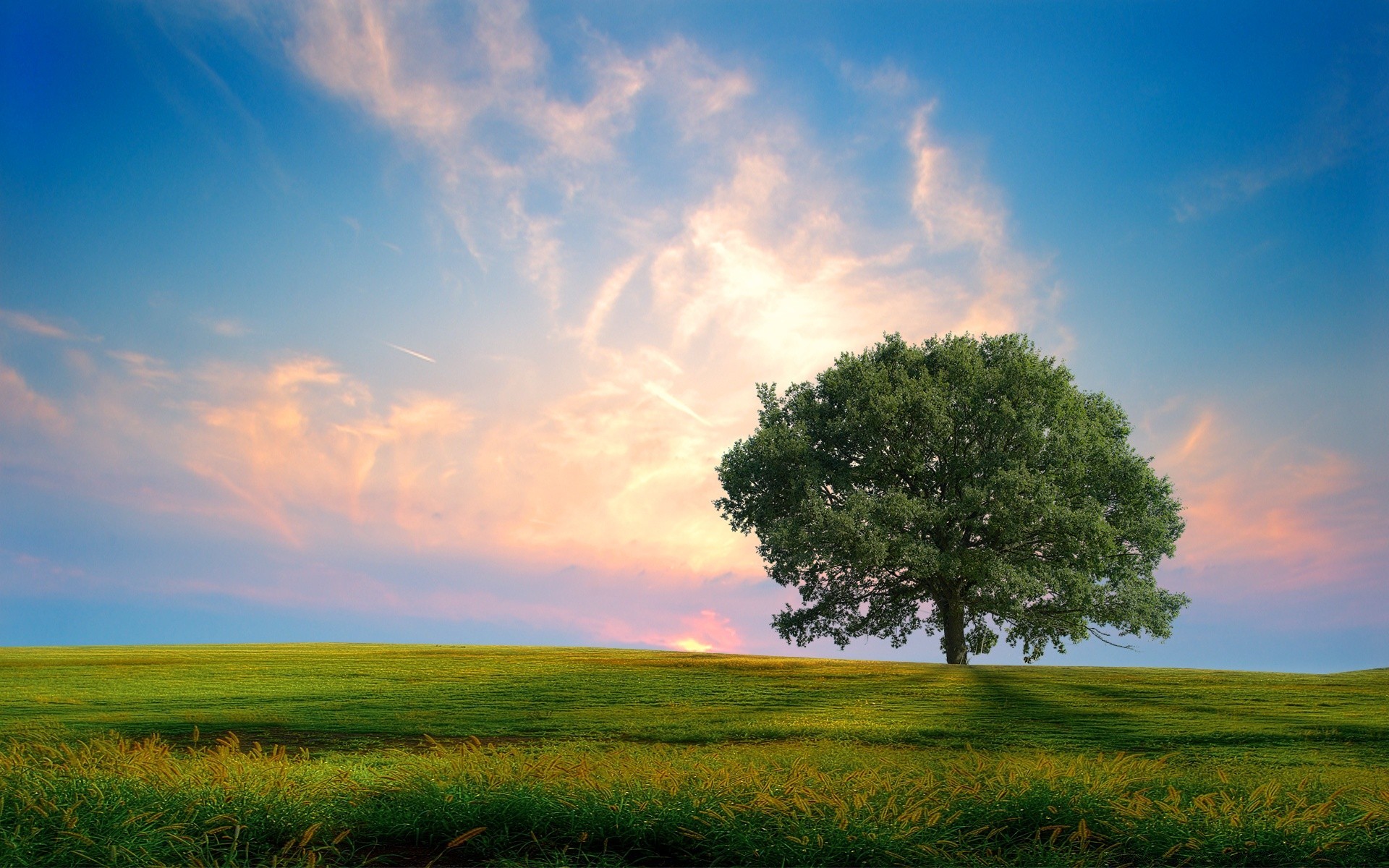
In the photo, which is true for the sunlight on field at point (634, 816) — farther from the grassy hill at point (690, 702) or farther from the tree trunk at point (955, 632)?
the tree trunk at point (955, 632)

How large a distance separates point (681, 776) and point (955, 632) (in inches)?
789

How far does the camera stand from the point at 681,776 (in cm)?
773

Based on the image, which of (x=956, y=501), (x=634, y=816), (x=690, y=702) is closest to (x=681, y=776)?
(x=634, y=816)

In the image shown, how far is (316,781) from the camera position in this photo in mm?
7695

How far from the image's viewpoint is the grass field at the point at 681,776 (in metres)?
6.53

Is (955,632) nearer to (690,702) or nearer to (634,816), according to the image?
(690,702)

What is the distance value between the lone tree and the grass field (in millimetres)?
6864

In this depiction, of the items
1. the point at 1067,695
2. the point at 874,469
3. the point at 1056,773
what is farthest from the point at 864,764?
the point at 874,469

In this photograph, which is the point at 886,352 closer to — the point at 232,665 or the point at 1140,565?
the point at 1140,565

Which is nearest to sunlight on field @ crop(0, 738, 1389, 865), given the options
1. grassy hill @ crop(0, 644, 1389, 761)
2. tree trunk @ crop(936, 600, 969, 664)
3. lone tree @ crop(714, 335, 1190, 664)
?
grassy hill @ crop(0, 644, 1389, 761)

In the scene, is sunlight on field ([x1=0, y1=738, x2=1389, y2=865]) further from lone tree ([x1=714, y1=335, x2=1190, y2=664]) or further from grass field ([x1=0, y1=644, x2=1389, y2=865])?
lone tree ([x1=714, y1=335, x2=1190, y2=664])

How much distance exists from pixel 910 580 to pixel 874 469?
399 cm

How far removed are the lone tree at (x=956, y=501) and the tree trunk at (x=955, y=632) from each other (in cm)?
4

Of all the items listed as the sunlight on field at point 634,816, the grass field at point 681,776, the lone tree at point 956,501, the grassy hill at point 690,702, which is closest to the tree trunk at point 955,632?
the lone tree at point 956,501
